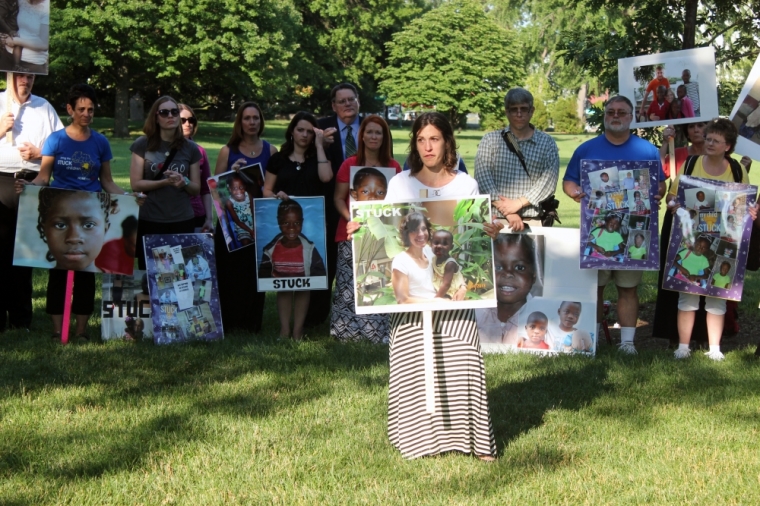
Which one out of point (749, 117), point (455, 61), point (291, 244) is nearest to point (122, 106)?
point (455, 61)

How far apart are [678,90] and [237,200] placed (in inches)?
163

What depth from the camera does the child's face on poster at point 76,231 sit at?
8312 mm

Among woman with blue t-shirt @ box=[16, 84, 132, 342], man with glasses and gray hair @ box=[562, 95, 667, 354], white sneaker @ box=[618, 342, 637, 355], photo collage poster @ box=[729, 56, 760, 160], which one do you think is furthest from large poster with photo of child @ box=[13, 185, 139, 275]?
photo collage poster @ box=[729, 56, 760, 160]

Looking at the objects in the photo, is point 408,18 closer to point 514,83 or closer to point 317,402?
point 514,83

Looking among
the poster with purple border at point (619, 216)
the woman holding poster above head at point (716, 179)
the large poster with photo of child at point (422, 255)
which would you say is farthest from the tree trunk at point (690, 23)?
the large poster with photo of child at point (422, 255)

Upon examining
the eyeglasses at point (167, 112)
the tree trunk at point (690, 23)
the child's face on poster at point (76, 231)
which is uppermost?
→ the tree trunk at point (690, 23)

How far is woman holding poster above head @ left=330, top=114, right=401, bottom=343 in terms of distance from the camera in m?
8.32

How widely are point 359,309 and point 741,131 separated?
14.7ft

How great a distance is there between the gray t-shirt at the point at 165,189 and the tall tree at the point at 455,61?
65.6 metres

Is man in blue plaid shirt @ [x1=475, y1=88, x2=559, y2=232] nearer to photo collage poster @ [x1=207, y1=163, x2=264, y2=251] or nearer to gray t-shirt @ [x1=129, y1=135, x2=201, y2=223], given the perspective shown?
photo collage poster @ [x1=207, y1=163, x2=264, y2=251]

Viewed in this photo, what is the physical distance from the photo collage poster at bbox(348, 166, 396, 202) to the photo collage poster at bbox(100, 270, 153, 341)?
7.02ft

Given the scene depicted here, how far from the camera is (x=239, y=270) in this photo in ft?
30.3

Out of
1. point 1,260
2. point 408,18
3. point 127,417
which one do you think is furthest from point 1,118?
point 408,18

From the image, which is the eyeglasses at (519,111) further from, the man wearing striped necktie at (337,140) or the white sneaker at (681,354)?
the white sneaker at (681,354)
